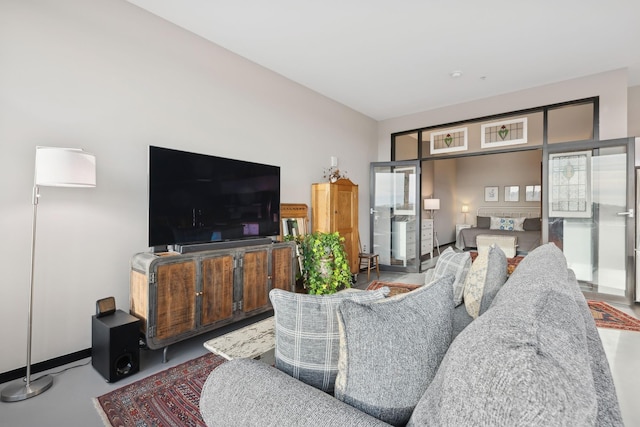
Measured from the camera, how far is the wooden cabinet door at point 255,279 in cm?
292

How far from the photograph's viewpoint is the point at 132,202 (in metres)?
2.66

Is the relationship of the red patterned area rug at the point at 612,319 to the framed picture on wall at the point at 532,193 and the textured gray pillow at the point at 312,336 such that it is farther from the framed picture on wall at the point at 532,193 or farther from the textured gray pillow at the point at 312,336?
the framed picture on wall at the point at 532,193

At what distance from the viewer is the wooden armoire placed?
4.35 m

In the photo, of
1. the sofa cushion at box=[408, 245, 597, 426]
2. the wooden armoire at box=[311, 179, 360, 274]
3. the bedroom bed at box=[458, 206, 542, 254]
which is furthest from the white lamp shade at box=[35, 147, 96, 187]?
the bedroom bed at box=[458, 206, 542, 254]

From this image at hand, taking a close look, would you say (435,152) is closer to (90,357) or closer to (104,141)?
(104,141)

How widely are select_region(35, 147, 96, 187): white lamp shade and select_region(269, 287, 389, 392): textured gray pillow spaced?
71.1 inches

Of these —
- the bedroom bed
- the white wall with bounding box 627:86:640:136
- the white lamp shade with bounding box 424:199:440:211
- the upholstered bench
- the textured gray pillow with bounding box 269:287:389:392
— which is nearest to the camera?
the textured gray pillow with bounding box 269:287:389:392

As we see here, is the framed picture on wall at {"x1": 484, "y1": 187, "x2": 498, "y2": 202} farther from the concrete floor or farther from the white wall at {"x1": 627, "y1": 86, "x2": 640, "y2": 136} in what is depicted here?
the concrete floor

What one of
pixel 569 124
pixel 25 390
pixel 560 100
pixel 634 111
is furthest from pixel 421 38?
pixel 25 390

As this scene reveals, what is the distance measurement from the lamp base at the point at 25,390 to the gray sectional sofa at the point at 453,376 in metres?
1.77

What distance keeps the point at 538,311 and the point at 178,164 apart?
8.78 ft

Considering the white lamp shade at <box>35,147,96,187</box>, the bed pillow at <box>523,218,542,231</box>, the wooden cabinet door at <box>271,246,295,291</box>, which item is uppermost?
the white lamp shade at <box>35,147,96,187</box>

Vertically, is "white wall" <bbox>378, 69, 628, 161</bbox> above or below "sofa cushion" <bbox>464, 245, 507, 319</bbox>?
above

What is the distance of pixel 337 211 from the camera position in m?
4.46
